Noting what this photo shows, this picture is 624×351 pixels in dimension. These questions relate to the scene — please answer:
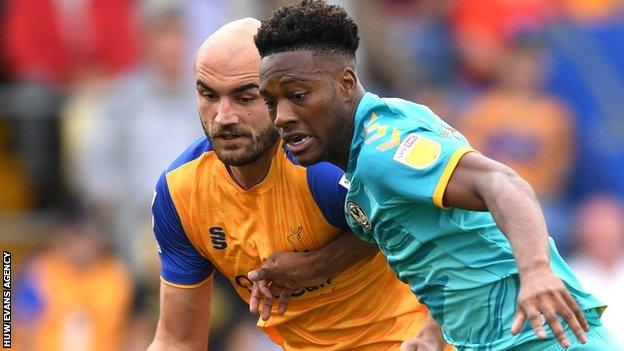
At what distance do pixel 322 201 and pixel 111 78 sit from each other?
16.3 ft

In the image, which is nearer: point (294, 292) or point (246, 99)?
point (246, 99)

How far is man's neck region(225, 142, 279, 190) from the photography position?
5.62 m

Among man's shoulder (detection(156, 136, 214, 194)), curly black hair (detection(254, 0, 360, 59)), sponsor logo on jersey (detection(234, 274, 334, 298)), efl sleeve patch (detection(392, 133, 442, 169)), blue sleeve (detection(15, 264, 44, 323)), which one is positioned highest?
curly black hair (detection(254, 0, 360, 59))

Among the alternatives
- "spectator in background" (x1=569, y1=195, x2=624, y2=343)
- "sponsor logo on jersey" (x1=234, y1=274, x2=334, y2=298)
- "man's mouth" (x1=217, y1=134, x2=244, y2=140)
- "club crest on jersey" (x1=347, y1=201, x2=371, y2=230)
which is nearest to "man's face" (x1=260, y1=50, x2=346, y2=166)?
"club crest on jersey" (x1=347, y1=201, x2=371, y2=230)

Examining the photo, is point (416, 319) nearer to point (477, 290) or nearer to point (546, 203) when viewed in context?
point (477, 290)

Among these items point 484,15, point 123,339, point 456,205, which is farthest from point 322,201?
point 484,15

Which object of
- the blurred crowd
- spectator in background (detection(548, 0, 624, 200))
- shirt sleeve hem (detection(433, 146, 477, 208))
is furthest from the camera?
spectator in background (detection(548, 0, 624, 200))

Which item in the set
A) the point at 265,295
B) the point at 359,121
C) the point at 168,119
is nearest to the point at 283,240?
the point at 265,295

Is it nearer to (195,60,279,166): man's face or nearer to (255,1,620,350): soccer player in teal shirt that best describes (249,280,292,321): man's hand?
(195,60,279,166): man's face

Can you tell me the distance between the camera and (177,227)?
19.0 feet

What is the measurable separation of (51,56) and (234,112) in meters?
5.21

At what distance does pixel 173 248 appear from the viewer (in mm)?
5891

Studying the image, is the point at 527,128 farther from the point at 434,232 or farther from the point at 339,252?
the point at 434,232

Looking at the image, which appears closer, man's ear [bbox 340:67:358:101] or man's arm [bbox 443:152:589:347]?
man's arm [bbox 443:152:589:347]
